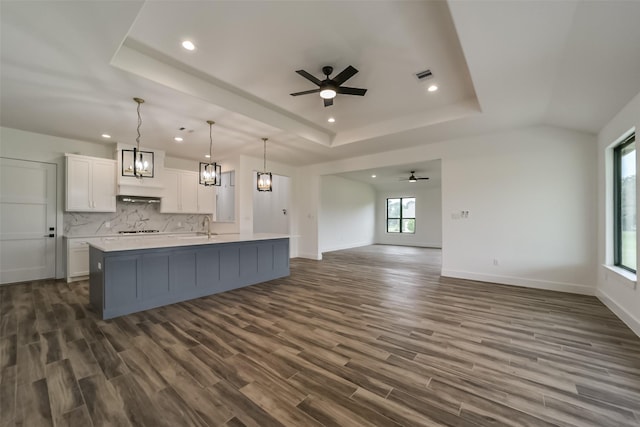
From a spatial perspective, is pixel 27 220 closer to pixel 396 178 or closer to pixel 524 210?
pixel 524 210

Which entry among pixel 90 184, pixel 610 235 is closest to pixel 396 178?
pixel 610 235

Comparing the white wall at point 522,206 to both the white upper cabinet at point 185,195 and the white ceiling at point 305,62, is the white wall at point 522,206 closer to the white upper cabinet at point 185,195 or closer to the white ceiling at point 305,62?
the white ceiling at point 305,62

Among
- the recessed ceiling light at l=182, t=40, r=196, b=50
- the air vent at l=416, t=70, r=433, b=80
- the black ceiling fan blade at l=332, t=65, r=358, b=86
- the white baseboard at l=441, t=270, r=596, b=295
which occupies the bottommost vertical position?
the white baseboard at l=441, t=270, r=596, b=295

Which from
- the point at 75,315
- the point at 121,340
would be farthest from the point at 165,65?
the point at 75,315

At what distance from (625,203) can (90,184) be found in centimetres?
928

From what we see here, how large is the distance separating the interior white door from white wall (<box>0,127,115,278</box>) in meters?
0.08

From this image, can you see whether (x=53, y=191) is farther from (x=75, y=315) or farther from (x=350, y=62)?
(x=350, y=62)

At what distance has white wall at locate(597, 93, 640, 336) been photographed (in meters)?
2.96

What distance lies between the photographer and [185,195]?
6648 mm

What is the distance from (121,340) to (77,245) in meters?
3.76

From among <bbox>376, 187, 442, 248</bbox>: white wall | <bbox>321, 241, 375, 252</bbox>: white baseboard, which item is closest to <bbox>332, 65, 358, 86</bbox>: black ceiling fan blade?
<bbox>321, 241, 375, 252</bbox>: white baseboard

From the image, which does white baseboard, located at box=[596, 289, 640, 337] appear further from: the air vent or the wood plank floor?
the air vent

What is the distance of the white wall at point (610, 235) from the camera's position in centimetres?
296

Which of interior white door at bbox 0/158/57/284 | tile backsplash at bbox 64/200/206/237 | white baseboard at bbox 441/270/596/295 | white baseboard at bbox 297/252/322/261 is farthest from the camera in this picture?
white baseboard at bbox 297/252/322/261
